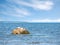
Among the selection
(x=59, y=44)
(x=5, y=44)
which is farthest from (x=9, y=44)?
(x=59, y=44)

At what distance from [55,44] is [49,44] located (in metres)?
0.80

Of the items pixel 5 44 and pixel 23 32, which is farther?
pixel 23 32

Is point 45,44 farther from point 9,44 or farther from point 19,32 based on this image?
point 19,32

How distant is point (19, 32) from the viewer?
3903 cm

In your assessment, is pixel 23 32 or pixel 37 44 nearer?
pixel 37 44

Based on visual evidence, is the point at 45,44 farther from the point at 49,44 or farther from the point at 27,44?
the point at 27,44

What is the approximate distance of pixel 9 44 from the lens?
25.5m

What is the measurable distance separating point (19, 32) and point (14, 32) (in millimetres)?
938

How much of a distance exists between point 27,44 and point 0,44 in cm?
327

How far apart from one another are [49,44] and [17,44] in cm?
391

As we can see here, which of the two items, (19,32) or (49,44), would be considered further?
(19,32)

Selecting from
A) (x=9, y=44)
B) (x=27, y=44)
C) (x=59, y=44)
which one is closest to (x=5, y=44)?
(x=9, y=44)

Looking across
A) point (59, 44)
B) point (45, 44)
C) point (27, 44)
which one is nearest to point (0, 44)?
point (27, 44)

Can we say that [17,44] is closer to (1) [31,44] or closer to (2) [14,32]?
(1) [31,44]
